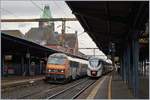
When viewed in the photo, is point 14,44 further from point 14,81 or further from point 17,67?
point 17,67

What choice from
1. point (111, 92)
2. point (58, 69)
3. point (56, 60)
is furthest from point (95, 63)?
point (111, 92)

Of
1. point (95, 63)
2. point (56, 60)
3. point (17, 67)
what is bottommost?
point (17, 67)

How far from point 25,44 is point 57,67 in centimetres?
709

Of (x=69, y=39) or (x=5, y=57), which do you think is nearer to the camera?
(x=5, y=57)

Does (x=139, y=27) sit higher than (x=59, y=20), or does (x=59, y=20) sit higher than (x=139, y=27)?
(x=59, y=20)

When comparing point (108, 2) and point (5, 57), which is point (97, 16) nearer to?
point (108, 2)

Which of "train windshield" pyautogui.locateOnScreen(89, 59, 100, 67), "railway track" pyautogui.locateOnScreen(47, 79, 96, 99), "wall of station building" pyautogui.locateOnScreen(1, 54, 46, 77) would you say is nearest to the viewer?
"railway track" pyautogui.locateOnScreen(47, 79, 96, 99)

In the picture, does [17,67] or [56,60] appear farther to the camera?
[17,67]

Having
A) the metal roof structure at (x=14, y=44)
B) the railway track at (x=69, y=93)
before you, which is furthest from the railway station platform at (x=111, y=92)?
the metal roof structure at (x=14, y=44)

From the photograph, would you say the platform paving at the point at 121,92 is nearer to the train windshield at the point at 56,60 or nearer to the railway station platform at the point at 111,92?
the railway station platform at the point at 111,92

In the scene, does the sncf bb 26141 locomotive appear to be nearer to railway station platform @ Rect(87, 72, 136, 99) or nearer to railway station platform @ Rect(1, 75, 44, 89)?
railway station platform @ Rect(1, 75, 44, 89)

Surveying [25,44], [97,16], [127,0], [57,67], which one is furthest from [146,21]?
[25,44]

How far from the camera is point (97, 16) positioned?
2270 cm

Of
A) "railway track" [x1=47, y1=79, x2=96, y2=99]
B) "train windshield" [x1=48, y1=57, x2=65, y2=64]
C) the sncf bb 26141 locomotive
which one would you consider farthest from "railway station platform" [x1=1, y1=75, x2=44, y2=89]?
"railway track" [x1=47, y1=79, x2=96, y2=99]
